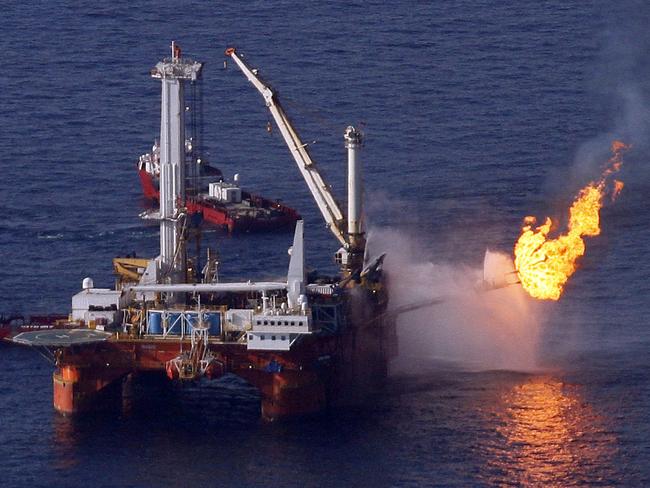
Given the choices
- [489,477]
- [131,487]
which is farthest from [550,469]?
[131,487]

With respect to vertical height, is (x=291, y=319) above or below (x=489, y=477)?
above

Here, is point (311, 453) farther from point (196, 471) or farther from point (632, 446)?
point (632, 446)

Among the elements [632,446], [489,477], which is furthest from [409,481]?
[632,446]

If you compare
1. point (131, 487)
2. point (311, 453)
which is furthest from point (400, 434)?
point (131, 487)

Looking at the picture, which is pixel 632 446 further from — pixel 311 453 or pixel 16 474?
pixel 16 474

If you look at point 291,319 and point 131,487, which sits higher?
point 291,319

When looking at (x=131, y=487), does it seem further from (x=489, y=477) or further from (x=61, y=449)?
(x=489, y=477)
